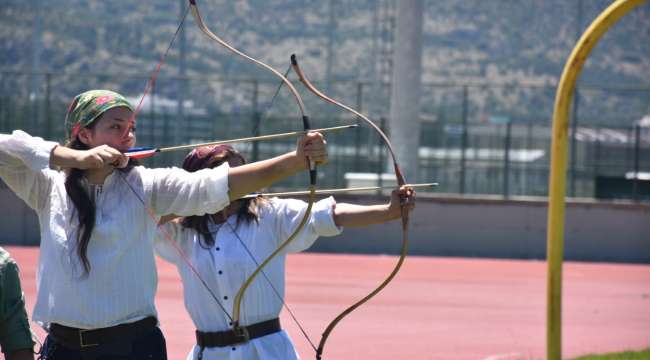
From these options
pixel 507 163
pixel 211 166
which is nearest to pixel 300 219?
pixel 211 166

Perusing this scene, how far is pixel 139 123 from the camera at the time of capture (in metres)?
21.7

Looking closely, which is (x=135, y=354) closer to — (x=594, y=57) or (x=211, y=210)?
(x=211, y=210)

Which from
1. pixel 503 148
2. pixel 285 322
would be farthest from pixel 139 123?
pixel 285 322

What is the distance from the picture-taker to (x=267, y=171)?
3.73 meters

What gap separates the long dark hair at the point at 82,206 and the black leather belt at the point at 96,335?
0.20 m

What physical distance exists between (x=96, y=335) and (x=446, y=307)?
8.84 meters

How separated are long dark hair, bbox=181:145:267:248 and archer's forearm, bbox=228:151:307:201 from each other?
3.08 ft

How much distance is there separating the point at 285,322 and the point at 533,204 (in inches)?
366

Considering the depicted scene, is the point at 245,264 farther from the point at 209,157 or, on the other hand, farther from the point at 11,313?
the point at 11,313

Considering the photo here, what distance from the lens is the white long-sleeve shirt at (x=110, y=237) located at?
12.7 feet

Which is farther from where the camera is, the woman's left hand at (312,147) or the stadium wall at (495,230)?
the stadium wall at (495,230)

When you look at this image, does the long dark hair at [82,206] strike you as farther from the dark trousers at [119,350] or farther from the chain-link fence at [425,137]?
the chain-link fence at [425,137]

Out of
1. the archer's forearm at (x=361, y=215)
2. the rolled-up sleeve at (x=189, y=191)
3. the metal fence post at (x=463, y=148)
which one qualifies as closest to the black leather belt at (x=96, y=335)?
the rolled-up sleeve at (x=189, y=191)

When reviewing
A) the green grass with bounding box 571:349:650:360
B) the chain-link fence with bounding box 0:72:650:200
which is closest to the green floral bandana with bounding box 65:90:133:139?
the green grass with bounding box 571:349:650:360
